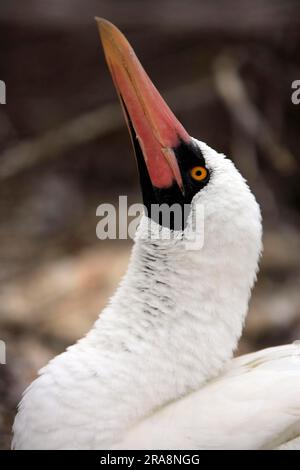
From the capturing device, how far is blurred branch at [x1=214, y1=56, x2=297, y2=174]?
27.0ft

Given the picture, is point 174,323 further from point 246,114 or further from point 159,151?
point 246,114

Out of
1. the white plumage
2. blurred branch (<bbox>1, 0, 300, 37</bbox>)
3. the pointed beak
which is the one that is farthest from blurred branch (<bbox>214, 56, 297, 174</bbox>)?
the white plumage

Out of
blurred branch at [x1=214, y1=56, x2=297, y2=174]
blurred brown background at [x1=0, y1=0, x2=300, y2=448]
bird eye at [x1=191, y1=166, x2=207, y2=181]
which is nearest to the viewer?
bird eye at [x1=191, y1=166, x2=207, y2=181]

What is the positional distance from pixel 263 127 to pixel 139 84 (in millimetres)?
4906

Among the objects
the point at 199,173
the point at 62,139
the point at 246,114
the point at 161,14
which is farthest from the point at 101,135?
the point at 199,173

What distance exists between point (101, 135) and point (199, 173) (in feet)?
21.8

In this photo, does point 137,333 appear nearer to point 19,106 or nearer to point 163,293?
point 163,293

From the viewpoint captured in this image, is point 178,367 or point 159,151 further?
point 159,151

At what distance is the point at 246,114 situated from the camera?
8.30 meters

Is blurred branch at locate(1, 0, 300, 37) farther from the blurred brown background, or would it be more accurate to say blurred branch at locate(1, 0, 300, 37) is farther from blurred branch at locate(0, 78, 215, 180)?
blurred branch at locate(0, 78, 215, 180)

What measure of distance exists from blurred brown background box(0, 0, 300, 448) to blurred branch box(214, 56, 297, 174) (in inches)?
0.6

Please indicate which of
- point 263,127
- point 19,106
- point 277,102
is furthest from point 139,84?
point 19,106

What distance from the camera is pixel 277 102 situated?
8938 mm

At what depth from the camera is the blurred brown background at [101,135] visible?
25.0 ft
